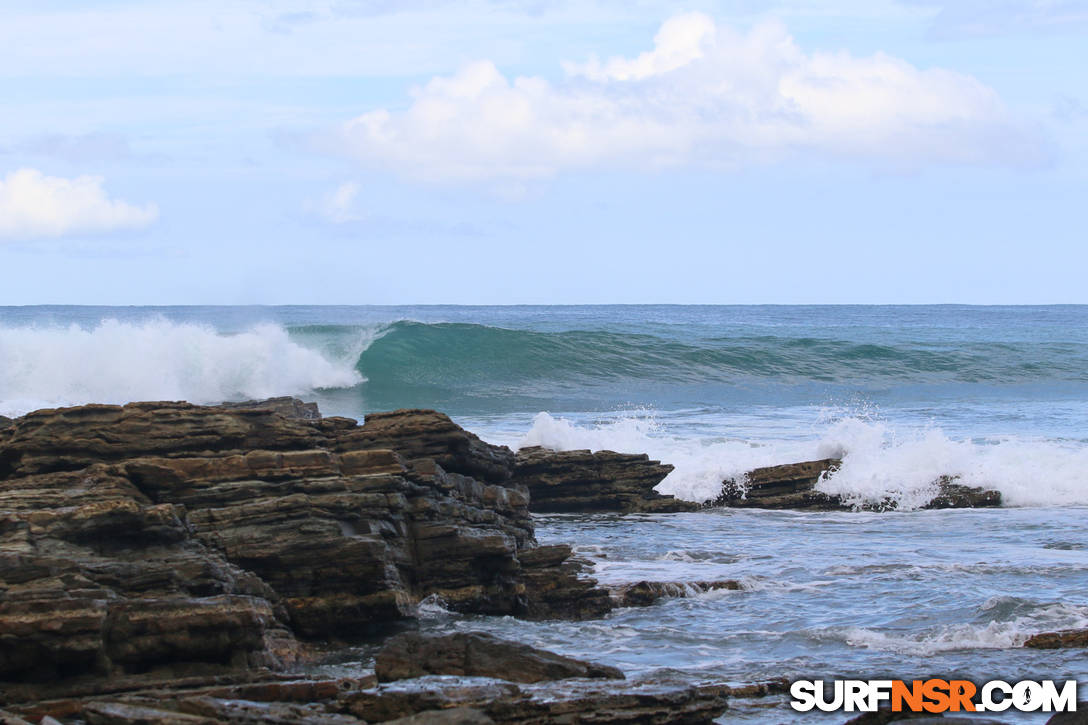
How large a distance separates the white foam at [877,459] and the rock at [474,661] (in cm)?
1087

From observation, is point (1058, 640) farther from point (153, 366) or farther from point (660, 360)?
point (660, 360)

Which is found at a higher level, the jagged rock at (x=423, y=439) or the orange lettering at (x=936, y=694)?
the jagged rock at (x=423, y=439)

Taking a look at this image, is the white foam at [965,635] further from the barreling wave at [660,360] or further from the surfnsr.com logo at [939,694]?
the barreling wave at [660,360]

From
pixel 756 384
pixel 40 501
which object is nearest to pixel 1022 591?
pixel 40 501

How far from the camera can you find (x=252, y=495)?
10.4m

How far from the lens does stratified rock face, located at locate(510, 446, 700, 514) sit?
1698 cm

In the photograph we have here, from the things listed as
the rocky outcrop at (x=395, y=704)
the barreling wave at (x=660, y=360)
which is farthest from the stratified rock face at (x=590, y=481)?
the barreling wave at (x=660, y=360)

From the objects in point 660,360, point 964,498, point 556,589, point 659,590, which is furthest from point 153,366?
point 659,590

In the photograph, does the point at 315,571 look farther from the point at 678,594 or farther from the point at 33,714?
the point at 678,594

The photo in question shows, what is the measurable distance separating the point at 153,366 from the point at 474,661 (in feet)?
89.1

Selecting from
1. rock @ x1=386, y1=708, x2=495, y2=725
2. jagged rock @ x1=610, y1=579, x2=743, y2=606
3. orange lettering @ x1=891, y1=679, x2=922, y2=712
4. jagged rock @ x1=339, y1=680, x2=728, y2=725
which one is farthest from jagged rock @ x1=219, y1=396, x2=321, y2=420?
rock @ x1=386, y1=708, x2=495, y2=725

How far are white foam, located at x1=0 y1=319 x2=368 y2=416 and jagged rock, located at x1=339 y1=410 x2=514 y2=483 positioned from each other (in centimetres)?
1906

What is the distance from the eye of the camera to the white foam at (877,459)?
1888 centimetres

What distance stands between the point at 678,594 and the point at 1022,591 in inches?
137
